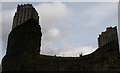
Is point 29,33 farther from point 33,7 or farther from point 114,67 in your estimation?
point 114,67

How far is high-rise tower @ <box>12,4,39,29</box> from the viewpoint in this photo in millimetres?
19531

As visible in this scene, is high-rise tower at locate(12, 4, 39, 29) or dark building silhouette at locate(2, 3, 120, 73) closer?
dark building silhouette at locate(2, 3, 120, 73)

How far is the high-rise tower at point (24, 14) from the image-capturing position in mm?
19531

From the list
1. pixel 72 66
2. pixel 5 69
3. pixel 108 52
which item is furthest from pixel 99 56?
pixel 5 69

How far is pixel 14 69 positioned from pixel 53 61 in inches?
107

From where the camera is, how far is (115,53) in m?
15.0

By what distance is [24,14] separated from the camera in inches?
786

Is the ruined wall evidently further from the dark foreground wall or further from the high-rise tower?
the high-rise tower

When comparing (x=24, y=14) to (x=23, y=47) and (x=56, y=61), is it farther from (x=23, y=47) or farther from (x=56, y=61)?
(x=56, y=61)

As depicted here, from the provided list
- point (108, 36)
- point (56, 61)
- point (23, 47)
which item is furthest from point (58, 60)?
point (108, 36)

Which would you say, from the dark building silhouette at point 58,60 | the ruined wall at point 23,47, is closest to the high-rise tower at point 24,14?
the ruined wall at point 23,47

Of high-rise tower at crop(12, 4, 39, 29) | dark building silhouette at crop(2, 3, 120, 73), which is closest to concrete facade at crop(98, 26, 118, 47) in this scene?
high-rise tower at crop(12, 4, 39, 29)

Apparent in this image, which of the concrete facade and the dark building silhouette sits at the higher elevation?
the concrete facade

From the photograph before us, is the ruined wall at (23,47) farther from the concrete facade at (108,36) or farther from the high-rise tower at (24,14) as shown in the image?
the concrete facade at (108,36)
